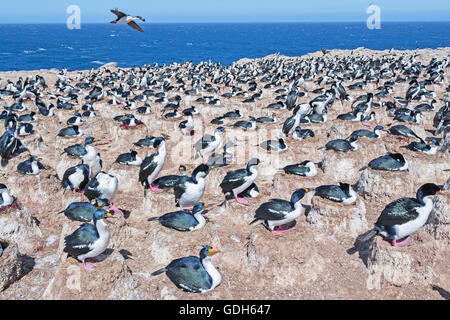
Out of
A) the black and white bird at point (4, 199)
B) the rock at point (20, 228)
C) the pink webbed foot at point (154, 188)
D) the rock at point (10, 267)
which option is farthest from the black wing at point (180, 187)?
the black and white bird at point (4, 199)

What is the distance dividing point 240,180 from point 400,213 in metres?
4.79

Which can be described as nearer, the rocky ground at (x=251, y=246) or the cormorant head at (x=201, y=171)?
the rocky ground at (x=251, y=246)

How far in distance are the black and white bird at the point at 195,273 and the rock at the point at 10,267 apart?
14.3 feet

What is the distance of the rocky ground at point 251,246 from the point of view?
8.92 meters

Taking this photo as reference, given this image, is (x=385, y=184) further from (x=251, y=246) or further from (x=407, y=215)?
(x=251, y=246)

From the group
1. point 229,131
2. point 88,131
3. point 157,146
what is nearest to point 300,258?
point 157,146

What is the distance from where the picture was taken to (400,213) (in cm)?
897

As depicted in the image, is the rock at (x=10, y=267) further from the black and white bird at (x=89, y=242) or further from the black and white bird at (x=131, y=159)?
the black and white bird at (x=131, y=159)

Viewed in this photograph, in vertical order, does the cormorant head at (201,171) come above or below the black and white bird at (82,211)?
above

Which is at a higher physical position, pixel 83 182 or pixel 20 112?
pixel 20 112

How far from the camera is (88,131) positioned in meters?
21.0

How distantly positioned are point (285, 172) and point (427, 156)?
6417 millimetres

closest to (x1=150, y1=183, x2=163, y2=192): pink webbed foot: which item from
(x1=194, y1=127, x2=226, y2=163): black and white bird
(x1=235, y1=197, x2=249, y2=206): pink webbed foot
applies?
(x1=235, y1=197, x2=249, y2=206): pink webbed foot

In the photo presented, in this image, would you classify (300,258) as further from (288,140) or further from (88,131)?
(88,131)
